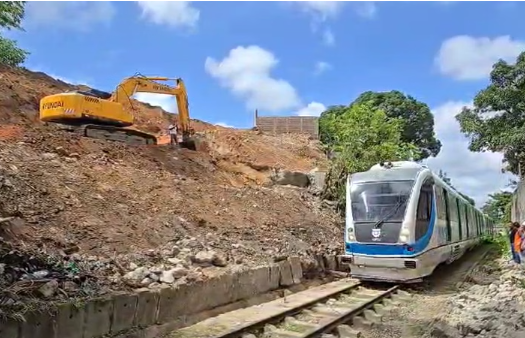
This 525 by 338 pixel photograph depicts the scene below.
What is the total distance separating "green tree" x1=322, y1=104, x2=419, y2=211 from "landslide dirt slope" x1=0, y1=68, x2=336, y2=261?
1417 millimetres

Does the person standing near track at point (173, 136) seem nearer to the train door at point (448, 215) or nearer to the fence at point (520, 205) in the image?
the train door at point (448, 215)

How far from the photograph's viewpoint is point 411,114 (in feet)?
165

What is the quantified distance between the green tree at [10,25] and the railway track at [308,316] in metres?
14.9

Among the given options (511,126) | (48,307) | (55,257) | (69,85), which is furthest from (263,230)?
(69,85)

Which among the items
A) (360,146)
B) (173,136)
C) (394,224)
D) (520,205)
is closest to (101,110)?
(173,136)

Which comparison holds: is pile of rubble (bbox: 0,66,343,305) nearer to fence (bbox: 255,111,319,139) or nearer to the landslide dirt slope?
the landslide dirt slope

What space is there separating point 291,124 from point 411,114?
55.5 ft

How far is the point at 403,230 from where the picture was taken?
38.8 feet

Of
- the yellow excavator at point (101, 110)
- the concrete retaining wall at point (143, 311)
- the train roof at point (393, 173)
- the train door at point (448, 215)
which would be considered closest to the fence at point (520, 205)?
the train door at point (448, 215)

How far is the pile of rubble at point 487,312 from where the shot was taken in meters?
8.09

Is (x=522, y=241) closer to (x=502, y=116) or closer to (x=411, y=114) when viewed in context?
(x=502, y=116)

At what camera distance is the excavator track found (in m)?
18.5

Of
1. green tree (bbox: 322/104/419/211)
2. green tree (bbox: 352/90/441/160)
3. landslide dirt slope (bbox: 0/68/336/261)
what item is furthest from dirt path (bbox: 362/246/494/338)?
green tree (bbox: 352/90/441/160)

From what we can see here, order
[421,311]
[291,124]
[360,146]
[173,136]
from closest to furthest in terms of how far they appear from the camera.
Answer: [421,311], [173,136], [360,146], [291,124]
